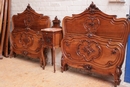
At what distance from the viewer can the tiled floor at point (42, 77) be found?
2270 mm

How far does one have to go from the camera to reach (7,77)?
2480 mm

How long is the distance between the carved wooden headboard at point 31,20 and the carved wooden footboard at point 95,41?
19.1 inches

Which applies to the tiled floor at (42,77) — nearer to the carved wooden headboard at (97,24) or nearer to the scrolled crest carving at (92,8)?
the carved wooden headboard at (97,24)

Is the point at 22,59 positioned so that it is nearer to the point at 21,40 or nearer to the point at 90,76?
the point at 21,40

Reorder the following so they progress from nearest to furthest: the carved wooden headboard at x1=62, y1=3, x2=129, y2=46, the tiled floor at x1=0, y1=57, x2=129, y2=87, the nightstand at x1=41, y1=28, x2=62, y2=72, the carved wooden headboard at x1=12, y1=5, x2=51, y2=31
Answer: the carved wooden headboard at x1=62, y1=3, x2=129, y2=46
the tiled floor at x1=0, y1=57, x2=129, y2=87
the nightstand at x1=41, y1=28, x2=62, y2=72
the carved wooden headboard at x1=12, y1=5, x2=51, y2=31

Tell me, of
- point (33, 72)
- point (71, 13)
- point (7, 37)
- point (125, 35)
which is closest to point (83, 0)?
point (71, 13)

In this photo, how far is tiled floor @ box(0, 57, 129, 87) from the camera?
227 cm

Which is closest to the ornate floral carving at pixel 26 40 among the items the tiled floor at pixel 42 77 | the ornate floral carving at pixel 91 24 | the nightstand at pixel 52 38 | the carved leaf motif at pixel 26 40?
the carved leaf motif at pixel 26 40

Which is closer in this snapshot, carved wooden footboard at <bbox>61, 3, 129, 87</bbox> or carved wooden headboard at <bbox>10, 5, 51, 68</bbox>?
carved wooden footboard at <bbox>61, 3, 129, 87</bbox>

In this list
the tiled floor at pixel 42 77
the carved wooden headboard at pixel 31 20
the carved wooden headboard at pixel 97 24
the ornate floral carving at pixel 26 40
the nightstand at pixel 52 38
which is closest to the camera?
the carved wooden headboard at pixel 97 24

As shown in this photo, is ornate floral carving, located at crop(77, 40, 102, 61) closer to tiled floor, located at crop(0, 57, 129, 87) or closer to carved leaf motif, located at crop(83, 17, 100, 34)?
carved leaf motif, located at crop(83, 17, 100, 34)

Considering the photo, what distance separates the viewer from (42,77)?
2.50 meters

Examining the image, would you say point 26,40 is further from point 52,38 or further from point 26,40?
point 52,38

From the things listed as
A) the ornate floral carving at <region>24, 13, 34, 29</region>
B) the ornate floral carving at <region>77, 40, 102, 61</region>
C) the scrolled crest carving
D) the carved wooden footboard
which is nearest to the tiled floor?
the carved wooden footboard
